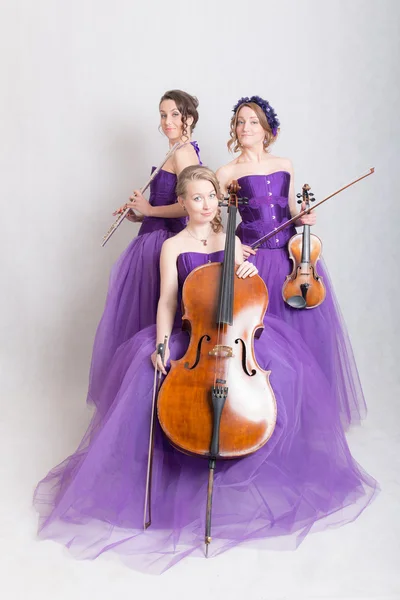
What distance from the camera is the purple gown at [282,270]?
2.90 m

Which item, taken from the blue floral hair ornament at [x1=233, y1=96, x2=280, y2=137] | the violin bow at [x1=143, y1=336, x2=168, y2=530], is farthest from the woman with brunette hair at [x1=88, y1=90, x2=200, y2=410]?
the violin bow at [x1=143, y1=336, x2=168, y2=530]

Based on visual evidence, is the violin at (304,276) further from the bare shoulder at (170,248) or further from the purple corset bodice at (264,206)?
the bare shoulder at (170,248)

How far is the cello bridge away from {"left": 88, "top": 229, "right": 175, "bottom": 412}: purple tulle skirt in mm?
972

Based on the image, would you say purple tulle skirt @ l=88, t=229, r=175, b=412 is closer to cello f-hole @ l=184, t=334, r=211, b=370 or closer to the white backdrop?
the white backdrop

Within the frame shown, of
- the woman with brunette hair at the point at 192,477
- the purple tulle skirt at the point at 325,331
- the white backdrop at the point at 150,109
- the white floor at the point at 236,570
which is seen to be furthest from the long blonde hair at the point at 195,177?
the white floor at the point at 236,570

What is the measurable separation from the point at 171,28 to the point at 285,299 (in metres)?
1.74

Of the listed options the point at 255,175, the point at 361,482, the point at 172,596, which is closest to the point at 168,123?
the point at 255,175

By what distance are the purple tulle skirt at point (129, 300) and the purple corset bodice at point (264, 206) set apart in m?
0.38

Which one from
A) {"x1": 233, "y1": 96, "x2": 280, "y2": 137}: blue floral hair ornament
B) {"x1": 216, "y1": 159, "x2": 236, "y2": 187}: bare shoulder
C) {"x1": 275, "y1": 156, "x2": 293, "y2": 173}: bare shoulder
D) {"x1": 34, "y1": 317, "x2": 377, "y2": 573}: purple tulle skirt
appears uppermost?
{"x1": 233, "y1": 96, "x2": 280, "y2": 137}: blue floral hair ornament

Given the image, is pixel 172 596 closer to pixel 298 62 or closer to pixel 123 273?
pixel 123 273

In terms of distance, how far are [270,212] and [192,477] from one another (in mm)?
1241

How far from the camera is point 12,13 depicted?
3561 mm

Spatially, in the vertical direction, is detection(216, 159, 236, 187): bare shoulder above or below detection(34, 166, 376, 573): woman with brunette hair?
above

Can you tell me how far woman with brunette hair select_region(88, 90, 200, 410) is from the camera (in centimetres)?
292
